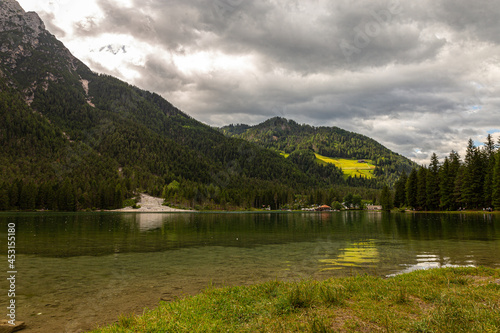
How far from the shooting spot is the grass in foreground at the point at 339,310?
8625mm

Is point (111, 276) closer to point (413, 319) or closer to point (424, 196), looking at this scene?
point (413, 319)

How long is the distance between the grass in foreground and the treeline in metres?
107

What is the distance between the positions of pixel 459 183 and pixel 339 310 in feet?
420

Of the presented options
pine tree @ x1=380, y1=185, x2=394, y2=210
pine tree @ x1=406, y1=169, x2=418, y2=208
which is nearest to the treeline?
pine tree @ x1=406, y1=169, x2=418, y2=208

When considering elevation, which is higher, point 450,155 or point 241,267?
point 450,155

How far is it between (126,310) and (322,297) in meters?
9.39

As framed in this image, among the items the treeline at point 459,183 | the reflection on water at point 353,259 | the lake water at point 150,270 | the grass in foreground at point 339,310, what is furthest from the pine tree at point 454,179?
the grass in foreground at point 339,310

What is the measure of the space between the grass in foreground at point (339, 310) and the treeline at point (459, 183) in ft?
352

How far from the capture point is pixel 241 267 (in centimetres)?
2370

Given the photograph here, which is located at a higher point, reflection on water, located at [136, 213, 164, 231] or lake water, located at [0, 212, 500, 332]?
lake water, located at [0, 212, 500, 332]

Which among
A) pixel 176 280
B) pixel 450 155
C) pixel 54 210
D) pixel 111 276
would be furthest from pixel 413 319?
pixel 54 210

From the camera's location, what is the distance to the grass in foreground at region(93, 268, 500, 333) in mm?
8625

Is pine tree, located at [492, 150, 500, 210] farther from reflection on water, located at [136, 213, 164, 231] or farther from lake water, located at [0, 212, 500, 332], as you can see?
reflection on water, located at [136, 213, 164, 231]

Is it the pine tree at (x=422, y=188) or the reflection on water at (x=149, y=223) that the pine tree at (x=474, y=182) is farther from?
the reflection on water at (x=149, y=223)
